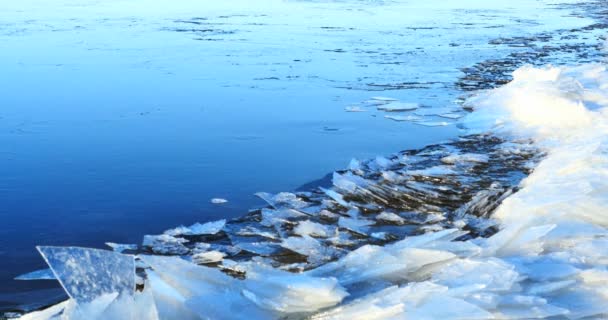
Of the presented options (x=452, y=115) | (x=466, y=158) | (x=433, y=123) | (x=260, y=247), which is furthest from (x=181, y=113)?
(x=260, y=247)

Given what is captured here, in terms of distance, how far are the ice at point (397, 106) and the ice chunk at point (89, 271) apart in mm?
5353

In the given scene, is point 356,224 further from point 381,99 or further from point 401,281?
point 381,99

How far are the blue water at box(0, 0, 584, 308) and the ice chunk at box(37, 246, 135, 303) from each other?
1.03m

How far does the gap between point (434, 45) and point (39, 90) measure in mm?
7298

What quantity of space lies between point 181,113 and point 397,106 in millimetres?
2418

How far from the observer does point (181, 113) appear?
23.2ft

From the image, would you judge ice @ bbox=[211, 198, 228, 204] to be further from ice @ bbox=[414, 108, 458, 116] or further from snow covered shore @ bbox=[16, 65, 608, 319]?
ice @ bbox=[414, 108, 458, 116]

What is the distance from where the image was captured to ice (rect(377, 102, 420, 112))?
7633 mm

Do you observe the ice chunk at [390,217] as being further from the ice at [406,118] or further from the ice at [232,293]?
the ice at [406,118]

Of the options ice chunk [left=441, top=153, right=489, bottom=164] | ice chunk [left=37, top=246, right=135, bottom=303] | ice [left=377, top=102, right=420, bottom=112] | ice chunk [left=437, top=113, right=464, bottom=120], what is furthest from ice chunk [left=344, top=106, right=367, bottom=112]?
ice chunk [left=37, top=246, right=135, bottom=303]

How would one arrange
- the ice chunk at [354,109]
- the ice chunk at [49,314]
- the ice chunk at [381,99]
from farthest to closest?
the ice chunk at [381,99] < the ice chunk at [354,109] < the ice chunk at [49,314]

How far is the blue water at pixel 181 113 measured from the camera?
4.48 metres

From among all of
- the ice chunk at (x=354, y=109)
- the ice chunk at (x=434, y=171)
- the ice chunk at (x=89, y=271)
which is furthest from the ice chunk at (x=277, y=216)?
the ice chunk at (x=354, y=109)

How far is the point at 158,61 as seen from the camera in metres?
10.2
